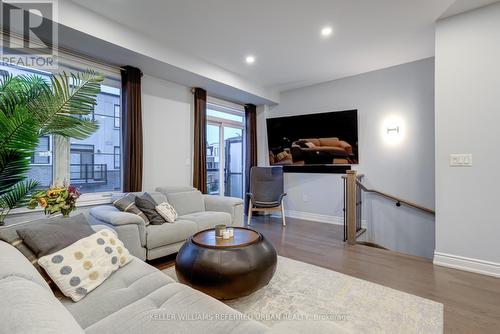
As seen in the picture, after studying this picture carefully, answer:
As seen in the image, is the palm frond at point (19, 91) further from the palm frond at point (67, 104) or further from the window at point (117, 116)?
the window at point (117, 116)

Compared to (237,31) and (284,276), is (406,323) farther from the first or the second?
(237,31)

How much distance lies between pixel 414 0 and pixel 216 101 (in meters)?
3.44

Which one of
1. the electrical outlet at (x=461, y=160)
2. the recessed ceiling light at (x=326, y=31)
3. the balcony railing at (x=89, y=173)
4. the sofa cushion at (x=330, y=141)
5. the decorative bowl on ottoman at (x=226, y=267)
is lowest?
the decorative bowl on ottoman at (x=226, y=267)

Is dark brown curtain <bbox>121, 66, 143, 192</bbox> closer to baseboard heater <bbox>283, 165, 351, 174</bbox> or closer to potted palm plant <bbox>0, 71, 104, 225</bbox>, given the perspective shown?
potted palm plant <bbox>0, 71, 104, 225</bbox>

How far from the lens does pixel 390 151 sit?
4238 millimetres

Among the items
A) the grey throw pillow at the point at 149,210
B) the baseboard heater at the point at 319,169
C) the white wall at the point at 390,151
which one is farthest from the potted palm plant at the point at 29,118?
the white wall at the point at 390,151

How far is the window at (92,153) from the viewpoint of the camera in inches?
114

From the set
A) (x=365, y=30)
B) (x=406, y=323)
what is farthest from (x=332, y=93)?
(x=406, y=323)

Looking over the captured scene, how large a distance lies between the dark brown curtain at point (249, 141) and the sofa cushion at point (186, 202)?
180 centimetres

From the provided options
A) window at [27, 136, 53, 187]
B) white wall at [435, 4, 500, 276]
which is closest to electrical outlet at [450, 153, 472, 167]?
white wall at [435, 4, 500, 276]

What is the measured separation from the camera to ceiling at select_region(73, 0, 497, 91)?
2555 mm

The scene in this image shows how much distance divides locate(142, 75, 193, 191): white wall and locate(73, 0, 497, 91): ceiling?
799 millimetres

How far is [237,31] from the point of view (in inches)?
120

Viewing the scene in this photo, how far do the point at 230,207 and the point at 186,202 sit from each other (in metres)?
0.66
